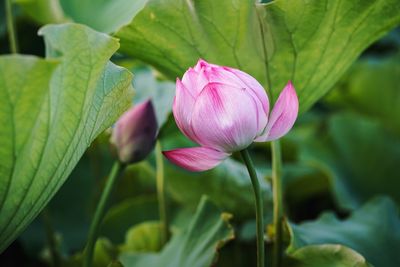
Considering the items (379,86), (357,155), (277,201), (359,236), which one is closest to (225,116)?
(277,201)

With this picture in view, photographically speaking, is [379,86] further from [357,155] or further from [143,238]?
[143,238]

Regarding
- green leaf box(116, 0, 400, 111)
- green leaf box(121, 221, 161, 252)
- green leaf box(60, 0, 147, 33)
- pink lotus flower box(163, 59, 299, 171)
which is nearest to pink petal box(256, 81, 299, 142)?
pink lotus flower box(163, 59, 299, 171)

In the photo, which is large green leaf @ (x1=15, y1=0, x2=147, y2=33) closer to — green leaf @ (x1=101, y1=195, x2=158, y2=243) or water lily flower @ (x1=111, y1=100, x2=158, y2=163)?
water lily flower @ (x1=111, y1=100, x2=158, y2=163)

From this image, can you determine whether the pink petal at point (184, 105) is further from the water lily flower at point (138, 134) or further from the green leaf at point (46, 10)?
the green leaf at point (46, 10)

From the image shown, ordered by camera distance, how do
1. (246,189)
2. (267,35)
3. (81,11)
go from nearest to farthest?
1. (267,35)
2. (246,189)
3. (81,11)

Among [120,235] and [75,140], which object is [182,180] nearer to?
[120,235]
